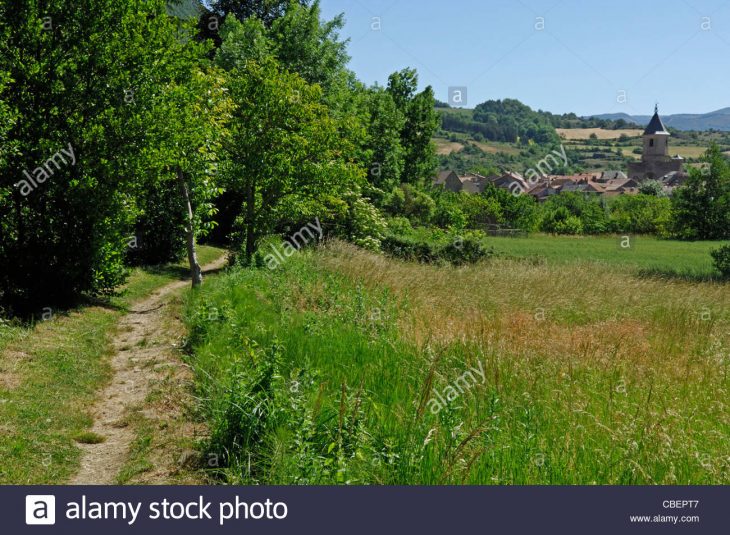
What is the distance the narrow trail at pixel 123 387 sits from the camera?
6902mm

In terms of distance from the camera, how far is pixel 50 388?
923 centimetres

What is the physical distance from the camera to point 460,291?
13.8 metres

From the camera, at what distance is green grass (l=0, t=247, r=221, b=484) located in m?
6.73

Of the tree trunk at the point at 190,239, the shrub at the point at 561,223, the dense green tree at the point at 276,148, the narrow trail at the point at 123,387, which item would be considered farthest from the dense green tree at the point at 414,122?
the narrow trail at the point at 123,387

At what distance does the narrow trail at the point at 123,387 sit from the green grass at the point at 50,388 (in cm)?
16

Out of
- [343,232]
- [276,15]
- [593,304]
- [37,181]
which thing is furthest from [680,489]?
[276,15]

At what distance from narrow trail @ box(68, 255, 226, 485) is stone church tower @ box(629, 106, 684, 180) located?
16081 cm

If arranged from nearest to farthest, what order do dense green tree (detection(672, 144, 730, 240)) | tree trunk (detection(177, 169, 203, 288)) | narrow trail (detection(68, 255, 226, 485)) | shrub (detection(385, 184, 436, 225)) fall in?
1. narrow trail (detection(68, 255, 226, 485))
2. tree trunk (detection(177, 169, 203, 288))
3. shrub (detection(385, 184, 436, 225))
4. dense green tree (detection(672, 144, 730, 240))

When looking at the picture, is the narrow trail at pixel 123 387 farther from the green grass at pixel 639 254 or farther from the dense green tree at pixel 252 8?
the dense green tree at pixel 252 8

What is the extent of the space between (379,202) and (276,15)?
50.7 feet

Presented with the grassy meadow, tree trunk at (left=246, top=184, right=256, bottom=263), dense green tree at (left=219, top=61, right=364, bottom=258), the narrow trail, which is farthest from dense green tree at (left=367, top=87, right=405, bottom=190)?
the grassy meadow

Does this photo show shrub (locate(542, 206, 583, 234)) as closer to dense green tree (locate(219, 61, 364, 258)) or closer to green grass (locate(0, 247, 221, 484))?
dense green tree (locate(219, 61, 364, 258))

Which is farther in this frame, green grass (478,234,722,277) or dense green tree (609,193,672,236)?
dense green tree (609,193,672,236)

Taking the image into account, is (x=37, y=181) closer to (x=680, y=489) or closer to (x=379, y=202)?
(x=680, y=489)
